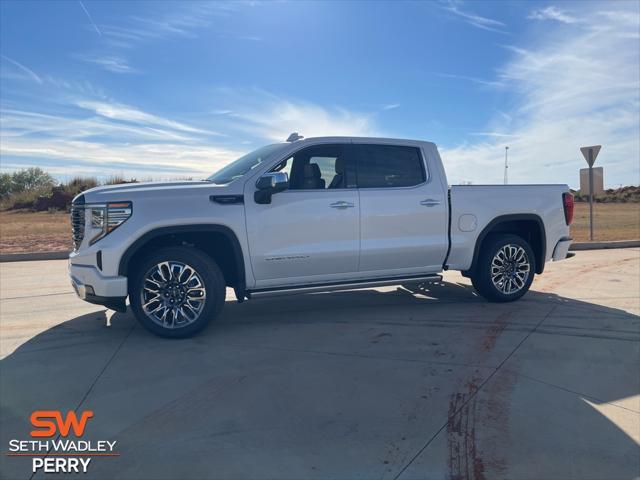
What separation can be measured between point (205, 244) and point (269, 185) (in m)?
1.03

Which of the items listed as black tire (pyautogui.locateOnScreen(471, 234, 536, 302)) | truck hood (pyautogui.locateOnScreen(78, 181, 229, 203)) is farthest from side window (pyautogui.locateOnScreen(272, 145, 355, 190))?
black tire (pyautogui.locateOnScreen(471, 234, 536, 302))

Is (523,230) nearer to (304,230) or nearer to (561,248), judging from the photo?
(561,248)

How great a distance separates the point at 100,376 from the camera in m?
4.01

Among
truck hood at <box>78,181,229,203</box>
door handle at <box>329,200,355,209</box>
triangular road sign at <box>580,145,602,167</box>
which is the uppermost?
triangular road sign at <box>580,145,602,167</box>

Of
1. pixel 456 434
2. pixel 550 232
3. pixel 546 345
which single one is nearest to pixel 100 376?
pixel 456 434

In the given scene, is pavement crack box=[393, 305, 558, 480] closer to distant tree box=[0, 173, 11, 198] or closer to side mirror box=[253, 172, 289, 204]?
side mirror box=[253, 172, 289, 204]

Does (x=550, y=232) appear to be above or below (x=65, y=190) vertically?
below

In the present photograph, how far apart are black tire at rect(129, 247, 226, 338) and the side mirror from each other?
838 millimetres

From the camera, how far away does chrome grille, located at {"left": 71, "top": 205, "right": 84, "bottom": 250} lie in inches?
192

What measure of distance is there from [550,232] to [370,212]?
8.97 ft

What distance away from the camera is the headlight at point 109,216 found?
473 cm

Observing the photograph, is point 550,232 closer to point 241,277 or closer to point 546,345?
point 546,345

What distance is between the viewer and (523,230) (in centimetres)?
675

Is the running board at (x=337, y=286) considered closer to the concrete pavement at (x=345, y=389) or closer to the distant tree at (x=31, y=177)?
the concrete pavement at (x=345, y=389)
